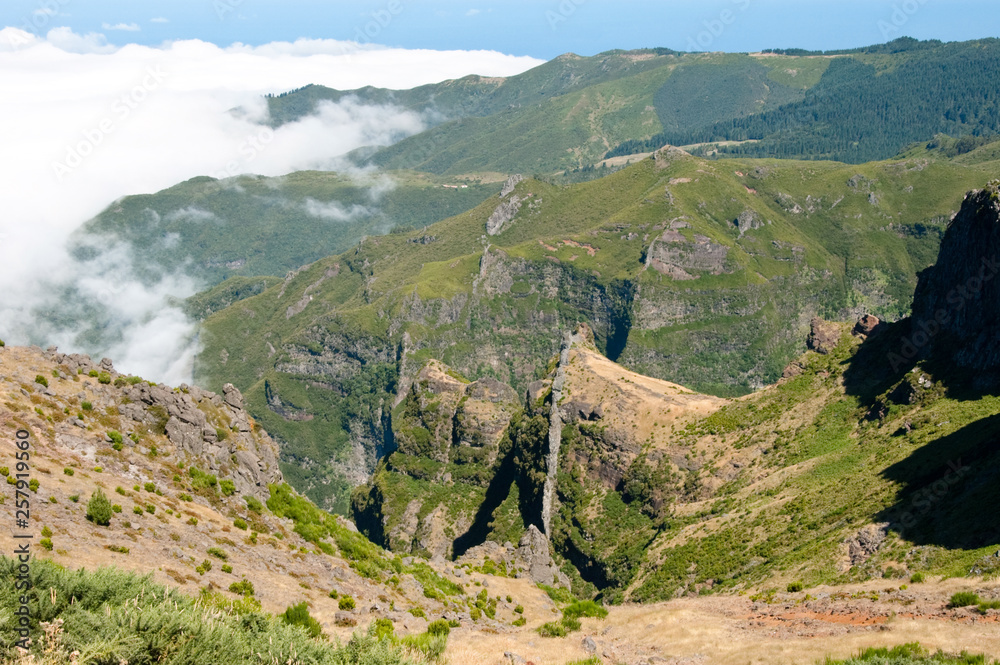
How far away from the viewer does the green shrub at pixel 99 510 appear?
136 ft

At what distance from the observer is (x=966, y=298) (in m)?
95.0

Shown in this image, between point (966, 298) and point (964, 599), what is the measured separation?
71.0 metres

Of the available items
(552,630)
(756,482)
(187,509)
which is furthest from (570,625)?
(756,482)

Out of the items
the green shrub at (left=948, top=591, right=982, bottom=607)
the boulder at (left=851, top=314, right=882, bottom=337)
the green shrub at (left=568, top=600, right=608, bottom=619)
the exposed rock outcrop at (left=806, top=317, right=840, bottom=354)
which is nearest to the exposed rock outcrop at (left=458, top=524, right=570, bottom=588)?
the green shrub at (left=568, top=600, right=608, bottom=619)

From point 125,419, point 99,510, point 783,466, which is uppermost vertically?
point 125,419

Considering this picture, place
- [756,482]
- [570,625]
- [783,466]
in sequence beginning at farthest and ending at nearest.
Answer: [756,482]
[783,466]
[570,625]

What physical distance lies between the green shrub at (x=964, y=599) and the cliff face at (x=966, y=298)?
2297 inches

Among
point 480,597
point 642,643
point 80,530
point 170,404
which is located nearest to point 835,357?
point 480,597

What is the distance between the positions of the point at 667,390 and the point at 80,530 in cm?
12084

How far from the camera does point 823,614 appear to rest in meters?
42.2

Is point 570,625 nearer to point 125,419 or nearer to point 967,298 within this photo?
point 125,419

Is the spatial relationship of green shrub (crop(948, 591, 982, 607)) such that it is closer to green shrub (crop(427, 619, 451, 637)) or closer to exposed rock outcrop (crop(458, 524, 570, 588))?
green shrub (crop(427, 619, 451, 637))

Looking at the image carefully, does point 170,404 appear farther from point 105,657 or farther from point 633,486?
point 633,486

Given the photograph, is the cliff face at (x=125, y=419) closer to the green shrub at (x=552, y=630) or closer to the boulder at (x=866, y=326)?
the green shrub at (x=552, y=630)
